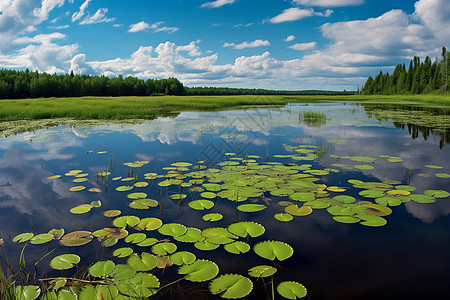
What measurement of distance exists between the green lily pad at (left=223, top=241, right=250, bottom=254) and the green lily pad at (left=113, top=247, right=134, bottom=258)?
943 mm

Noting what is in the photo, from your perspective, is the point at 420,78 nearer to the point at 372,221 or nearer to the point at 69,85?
the point at 372,221

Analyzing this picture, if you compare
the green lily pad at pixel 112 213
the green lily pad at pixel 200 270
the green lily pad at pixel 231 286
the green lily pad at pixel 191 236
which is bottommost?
the green lily pad at pixel 231 286

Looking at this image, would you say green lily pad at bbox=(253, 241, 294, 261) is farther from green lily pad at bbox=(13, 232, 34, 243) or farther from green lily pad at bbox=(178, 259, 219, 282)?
green lily pad at bbox=(13, 232, 34, 243)

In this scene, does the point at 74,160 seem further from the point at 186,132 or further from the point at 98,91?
the point at 98,91

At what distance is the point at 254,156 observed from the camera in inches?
269

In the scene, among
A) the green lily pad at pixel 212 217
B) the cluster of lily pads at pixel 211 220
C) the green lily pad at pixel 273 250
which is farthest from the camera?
the green lily pad at pixel 212 217

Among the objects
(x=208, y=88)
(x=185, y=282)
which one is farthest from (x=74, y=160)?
(x=208, y=88)

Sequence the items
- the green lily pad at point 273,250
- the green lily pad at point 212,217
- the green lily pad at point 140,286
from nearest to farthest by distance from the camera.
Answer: the green lily pad at point 140,286 < the green lily pad at point 273,250 < the green lily pad at point 212,217

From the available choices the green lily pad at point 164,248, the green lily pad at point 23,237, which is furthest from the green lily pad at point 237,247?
the green lily pad at point 23,237

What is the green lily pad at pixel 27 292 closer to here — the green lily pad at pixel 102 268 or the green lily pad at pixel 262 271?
the green lily pad at pixel 102 268

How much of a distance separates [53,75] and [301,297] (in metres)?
70.1

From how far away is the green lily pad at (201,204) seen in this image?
370cm

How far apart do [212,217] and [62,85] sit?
65092 millimetres

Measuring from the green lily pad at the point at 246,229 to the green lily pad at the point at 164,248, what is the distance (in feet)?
2.25
